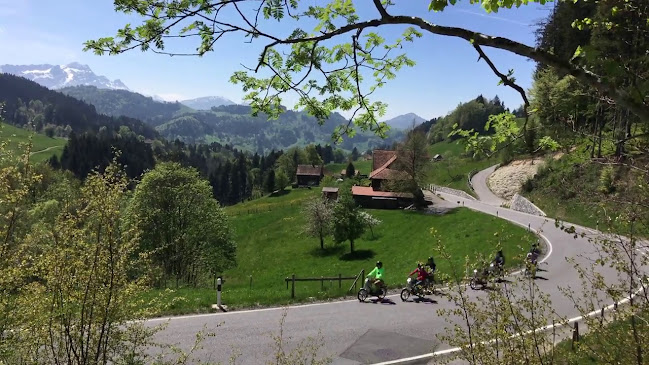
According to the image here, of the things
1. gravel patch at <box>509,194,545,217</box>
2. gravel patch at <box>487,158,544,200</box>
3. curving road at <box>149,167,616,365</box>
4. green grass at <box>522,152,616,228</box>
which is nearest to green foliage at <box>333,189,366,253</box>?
green grass at <box>522,152,616,228</box>

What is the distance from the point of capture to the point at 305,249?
45375 millimetres

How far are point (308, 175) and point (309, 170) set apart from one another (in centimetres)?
198

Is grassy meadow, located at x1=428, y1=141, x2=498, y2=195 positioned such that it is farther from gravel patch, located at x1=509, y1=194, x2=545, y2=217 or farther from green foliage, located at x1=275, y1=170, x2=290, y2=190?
green foliage, located at x1=275, y1=170, x2=290, y2=190

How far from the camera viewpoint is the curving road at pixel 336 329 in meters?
11.2

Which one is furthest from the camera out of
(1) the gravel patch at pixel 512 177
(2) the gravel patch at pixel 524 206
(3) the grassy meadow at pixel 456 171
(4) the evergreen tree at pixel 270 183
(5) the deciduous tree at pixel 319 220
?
(4) the evergreen tree at pixel 270 183

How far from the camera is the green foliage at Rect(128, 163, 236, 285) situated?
101ft

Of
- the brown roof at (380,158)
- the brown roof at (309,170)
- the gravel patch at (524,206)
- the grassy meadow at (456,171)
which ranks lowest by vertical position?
the brown roof at (309,170)

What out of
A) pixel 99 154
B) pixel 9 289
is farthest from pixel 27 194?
pixel 99 154

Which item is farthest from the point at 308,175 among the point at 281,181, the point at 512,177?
the point at 512,177

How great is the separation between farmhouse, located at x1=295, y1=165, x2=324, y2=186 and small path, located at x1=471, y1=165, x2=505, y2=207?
62.2 m

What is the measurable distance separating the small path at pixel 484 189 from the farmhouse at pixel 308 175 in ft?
204

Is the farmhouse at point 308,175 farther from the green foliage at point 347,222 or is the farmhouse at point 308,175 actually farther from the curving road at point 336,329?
the curving road at point 336,329

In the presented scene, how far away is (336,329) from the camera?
13.1 meters

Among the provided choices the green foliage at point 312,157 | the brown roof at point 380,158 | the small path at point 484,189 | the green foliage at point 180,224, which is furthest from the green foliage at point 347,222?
the green foliage at point 312,157
